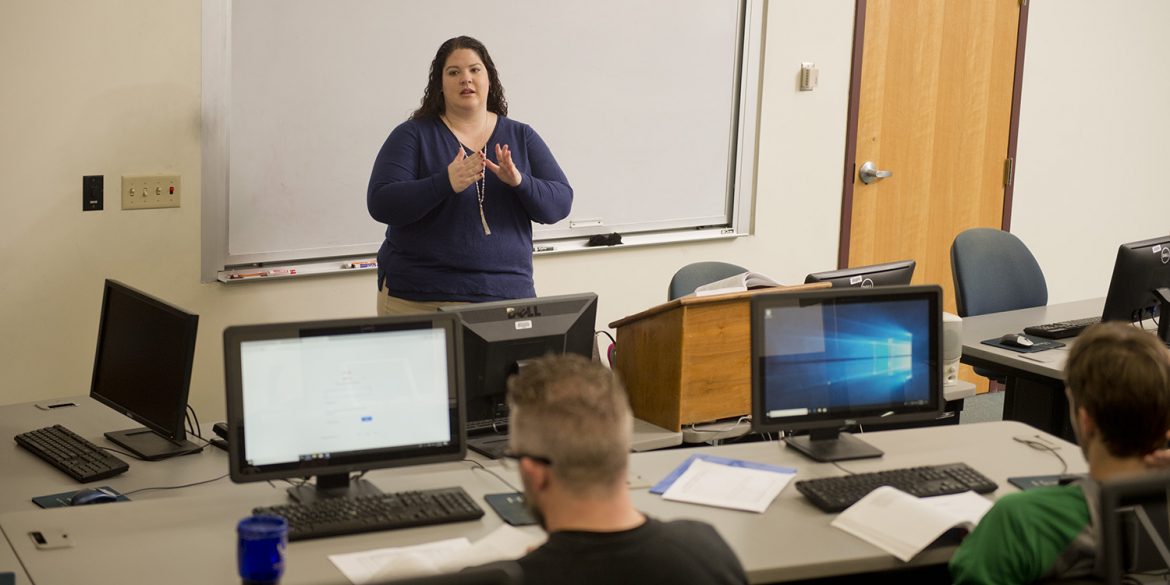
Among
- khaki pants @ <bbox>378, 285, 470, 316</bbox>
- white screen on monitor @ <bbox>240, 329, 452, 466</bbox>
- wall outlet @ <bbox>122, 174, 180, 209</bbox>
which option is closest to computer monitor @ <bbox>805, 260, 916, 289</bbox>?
khaki pants @ <bbox>378, 285, 470, 316</bbox>

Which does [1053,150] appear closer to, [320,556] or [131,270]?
[131,270]

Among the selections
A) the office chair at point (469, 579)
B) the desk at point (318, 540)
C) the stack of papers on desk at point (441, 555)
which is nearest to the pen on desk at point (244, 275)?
the desk at point (318, 540)

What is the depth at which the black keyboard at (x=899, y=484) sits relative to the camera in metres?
2.80

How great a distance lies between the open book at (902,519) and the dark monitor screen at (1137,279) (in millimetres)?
1803

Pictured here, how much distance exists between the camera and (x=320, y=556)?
246 centimetres

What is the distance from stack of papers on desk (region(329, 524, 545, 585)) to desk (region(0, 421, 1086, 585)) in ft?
0.11

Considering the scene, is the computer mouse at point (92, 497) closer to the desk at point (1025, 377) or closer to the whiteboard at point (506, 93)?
the whiteboard at point (506, 93)

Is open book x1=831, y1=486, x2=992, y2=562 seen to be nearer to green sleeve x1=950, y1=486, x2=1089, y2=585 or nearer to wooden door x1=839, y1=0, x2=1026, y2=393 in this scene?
green sleeve x1=950, y1=486, x2=1089, y2=585

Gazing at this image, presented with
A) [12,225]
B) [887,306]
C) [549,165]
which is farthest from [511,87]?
[887,306]

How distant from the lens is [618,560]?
1.88 m

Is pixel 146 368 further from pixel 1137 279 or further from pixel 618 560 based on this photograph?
pixel 1137 279

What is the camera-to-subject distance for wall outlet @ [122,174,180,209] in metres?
4.19

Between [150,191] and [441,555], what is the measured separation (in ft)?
7.45

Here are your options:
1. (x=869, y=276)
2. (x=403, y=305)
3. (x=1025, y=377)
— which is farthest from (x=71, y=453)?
(x=1025, y=377)
